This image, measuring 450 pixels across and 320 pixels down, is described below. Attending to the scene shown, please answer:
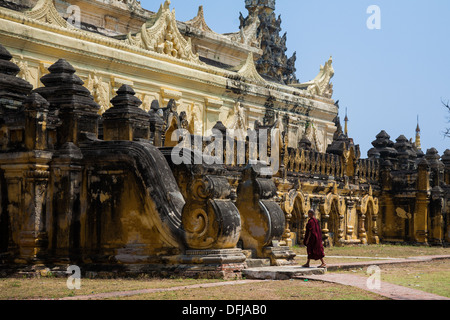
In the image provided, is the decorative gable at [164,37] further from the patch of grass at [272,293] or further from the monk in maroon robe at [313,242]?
the patch of grass at [272,293]

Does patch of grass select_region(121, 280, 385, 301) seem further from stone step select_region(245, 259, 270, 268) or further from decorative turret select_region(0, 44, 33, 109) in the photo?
decorative turret select_region(0, 44, 33, 109)

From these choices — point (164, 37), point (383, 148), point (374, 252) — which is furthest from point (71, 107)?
point (383, 148)

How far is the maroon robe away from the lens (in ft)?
55.3

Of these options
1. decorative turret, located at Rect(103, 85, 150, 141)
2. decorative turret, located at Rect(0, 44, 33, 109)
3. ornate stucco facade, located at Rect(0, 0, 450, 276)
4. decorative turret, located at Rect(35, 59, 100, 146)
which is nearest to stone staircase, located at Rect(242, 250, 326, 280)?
ornate stucco facade, located at Rect(0, 0, 450, 276)

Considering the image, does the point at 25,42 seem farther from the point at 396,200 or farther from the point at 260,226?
the point at 396,200

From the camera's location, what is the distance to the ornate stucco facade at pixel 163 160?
15.0m

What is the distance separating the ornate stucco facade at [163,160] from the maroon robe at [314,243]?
64 cm

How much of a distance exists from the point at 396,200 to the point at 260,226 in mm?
16687

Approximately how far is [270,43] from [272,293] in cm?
6303

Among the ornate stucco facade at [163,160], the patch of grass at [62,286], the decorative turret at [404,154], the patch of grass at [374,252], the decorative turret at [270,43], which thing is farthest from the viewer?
the decorative turret at [270,43]

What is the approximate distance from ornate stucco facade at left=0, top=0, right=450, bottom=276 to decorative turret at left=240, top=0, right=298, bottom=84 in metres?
26.5

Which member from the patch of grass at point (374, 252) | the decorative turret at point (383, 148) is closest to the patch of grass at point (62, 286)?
the patch of grass at point (374, 252)

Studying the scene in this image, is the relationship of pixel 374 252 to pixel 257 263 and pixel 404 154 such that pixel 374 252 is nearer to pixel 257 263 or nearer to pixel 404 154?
pixel 257 263
